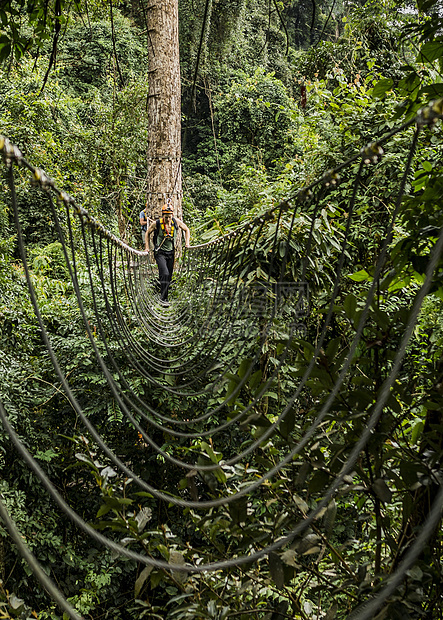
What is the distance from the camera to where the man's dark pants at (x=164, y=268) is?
11.0 feet

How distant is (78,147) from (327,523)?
23.2 feet

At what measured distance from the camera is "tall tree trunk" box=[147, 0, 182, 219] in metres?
3.43

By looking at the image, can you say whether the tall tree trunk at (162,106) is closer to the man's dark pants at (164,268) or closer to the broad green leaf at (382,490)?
the man's dark pants at (164,268)

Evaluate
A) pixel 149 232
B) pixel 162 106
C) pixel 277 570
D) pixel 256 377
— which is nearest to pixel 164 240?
pixel 149 232

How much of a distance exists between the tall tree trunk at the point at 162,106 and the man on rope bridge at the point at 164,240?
13cm

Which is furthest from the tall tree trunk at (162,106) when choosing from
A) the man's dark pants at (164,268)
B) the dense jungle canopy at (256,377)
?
the man's dark pants at (164,268)

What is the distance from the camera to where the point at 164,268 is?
133 inches

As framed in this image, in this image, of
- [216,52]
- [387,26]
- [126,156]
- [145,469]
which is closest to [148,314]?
[145,469]

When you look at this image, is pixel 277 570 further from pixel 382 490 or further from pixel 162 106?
pixel 162 106

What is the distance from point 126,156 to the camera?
23.4ft

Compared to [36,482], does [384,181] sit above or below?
above

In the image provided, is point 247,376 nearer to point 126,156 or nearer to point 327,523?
point 327,523

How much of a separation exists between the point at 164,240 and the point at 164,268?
0.20m

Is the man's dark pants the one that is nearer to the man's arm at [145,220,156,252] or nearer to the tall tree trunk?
the man's arm at [145,220,156,252]
